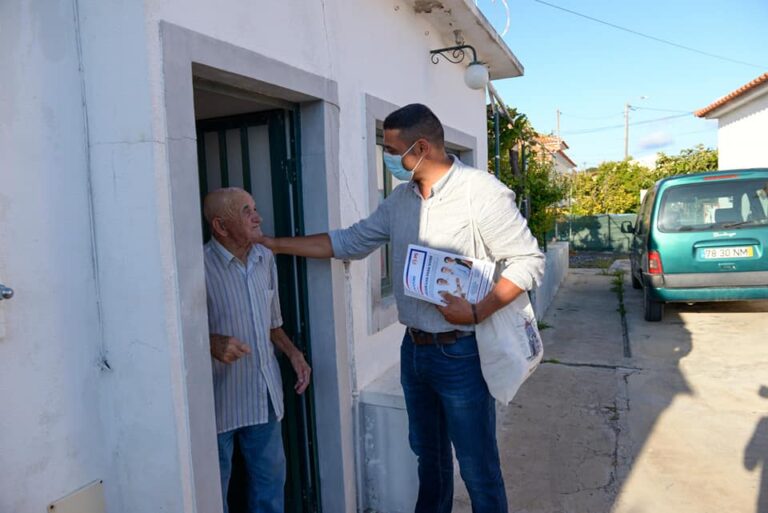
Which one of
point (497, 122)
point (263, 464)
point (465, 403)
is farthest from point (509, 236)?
point (497, 122)

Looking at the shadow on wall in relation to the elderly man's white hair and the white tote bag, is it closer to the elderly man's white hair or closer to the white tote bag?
the white tote bag

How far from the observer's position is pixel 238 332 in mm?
2475

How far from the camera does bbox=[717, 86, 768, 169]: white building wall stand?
1459 centimetres

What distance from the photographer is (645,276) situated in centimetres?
781

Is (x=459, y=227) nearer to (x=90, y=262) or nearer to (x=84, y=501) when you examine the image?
(x=90, y=262)

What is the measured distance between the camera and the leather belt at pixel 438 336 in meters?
2.44

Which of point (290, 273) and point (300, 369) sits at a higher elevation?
point (290, 273)

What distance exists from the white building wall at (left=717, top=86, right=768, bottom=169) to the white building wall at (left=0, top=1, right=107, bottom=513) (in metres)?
16.2

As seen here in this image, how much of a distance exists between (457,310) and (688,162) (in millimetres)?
25343

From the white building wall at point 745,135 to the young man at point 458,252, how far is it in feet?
48.9

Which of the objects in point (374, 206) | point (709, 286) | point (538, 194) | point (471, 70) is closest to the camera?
point (374, 206)

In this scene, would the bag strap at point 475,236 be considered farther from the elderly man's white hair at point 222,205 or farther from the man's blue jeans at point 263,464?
the man's blue jeans at point 263,464

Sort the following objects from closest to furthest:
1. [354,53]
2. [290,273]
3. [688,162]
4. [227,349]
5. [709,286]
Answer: [227,349]
[290,273]
[354,53]
[709,286]
[688,162]

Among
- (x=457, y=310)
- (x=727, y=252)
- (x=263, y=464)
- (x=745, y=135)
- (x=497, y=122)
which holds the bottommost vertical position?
(x=263, y=464)
